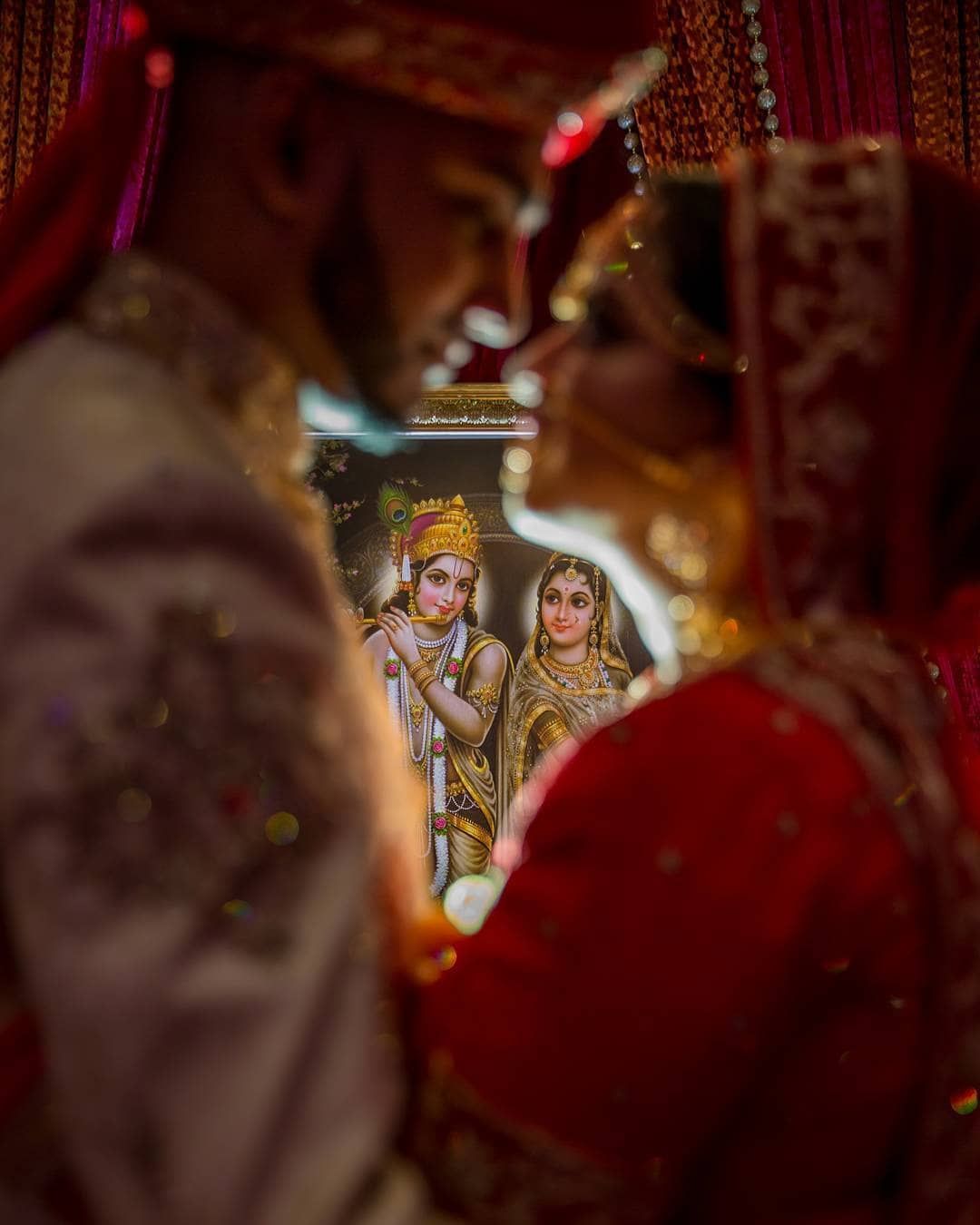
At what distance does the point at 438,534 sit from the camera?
3191mm

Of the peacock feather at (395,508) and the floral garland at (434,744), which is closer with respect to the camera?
the floral garland at (434,744)

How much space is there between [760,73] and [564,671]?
1.72 meters

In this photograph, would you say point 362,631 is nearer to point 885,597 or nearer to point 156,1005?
point 885,597

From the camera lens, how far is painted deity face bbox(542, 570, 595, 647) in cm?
321

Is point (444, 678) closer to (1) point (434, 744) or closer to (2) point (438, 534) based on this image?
(1) point (434, 744)

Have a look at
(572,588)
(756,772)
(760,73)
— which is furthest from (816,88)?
(756,772)

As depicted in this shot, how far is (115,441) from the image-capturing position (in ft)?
2.05

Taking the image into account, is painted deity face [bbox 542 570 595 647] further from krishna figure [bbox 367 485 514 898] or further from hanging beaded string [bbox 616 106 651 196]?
hanging beaded string [bbox 616 106 651 196]

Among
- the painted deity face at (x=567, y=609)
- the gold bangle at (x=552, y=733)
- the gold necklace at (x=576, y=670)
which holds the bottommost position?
the gold bangle at (x=552, y=733)

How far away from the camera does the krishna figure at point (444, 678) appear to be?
308 cm

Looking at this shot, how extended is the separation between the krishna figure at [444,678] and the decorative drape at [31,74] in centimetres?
127

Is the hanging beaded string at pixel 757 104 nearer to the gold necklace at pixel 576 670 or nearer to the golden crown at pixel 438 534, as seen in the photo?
the golden crown at pixel 438 534

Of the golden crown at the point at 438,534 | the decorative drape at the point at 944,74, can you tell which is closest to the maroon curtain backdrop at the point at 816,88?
the decorative drape at the point at 944,74

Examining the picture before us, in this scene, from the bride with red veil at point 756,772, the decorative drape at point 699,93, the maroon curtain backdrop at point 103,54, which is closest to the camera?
the bride with red veil at point 756,772
